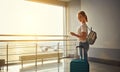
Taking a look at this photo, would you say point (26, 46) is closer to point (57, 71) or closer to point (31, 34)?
point (31, 34)

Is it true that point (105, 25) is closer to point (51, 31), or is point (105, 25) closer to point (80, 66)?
point (51, 31)

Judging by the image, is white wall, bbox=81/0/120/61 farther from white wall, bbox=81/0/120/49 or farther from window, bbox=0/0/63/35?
window, bbox=0/0/63/35

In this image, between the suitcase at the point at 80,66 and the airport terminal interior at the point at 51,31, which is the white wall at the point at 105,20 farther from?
the suitcase at the point at 80,66

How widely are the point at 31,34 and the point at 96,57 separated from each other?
1902 mm

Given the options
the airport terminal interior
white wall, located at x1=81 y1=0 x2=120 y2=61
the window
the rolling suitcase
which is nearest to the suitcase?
the rolling suitcase

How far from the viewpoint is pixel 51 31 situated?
5938 millimetres

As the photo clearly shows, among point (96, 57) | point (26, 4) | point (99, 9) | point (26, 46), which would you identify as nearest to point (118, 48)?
point (96, 57)

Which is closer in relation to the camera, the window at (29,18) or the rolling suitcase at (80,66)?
the rolling suitcase at (80,66)

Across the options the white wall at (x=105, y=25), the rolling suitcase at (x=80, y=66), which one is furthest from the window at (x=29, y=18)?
the rolling suitcase at (x=80, y=66)

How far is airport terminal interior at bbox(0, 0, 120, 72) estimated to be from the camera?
4680 millimetres

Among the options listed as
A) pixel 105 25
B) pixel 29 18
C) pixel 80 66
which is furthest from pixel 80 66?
pixel 29 18

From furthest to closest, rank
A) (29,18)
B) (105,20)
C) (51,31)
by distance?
(51,31), (29,18), (105,20)

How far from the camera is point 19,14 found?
521cm

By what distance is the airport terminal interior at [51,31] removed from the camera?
4.68m
